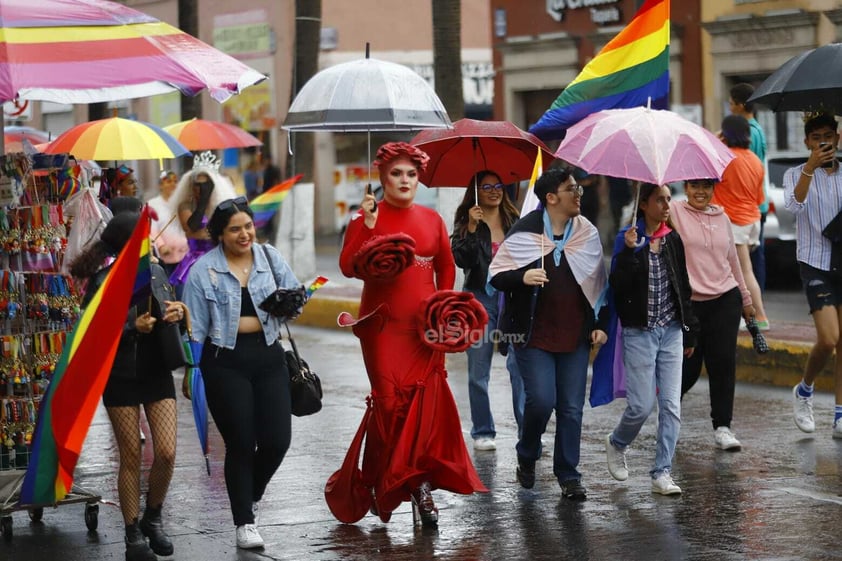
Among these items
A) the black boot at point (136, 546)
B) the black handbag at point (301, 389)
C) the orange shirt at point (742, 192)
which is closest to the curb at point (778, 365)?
the orange shirt at point (742, 192)

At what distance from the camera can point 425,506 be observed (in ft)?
25.2

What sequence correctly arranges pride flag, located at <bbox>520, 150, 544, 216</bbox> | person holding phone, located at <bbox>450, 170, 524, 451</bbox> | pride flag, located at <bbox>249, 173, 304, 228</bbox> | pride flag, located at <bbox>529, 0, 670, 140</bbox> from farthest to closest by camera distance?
pride flag, located at <bbox>249, 173, 304, 228</bbox>, person holding phone, located at <bbox>450, 170, 524, 451</bbox>, pride flag, located at <bbox>520, 150, 544, 216</bbox>, pride flag, located at <bbox>529, 0, 670, 140</bbox>

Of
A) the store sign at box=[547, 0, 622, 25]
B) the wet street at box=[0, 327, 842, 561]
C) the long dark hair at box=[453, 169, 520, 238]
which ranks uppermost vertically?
the store sign at box=[547, 0, 622, 25]

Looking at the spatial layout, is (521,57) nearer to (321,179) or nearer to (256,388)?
(321,179)

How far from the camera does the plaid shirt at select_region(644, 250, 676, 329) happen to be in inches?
328

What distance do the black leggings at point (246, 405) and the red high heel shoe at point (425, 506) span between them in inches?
28.7

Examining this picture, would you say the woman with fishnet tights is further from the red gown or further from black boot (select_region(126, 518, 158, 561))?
the red gown

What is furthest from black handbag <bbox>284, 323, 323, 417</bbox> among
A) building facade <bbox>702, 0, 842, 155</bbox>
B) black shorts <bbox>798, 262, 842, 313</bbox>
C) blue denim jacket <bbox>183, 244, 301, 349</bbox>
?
building facade <bbox>702, 0, 842, 155</bbox>

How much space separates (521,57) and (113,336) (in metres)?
27.1

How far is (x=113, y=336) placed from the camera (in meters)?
6.38

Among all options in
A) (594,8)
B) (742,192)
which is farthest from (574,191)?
(594,8)

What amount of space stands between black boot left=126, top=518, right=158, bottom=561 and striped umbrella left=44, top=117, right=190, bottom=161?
406 centimetres

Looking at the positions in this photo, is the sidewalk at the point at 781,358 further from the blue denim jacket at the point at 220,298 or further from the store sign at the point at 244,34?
the store sign at the point at 244,34

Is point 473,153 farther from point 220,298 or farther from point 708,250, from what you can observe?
point 220,298
